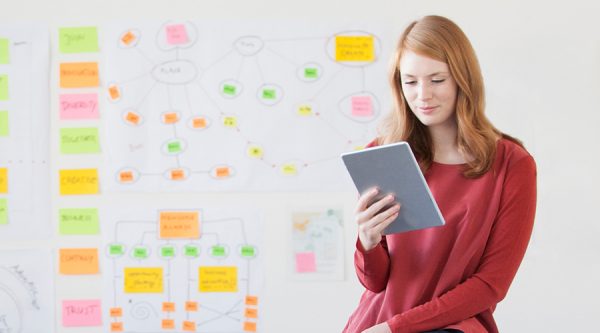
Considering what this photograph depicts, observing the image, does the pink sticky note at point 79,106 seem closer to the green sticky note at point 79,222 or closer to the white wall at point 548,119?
the green sticky note at point 79,222

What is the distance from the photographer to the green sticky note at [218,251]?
8.09 ft

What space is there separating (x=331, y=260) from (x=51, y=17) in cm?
129

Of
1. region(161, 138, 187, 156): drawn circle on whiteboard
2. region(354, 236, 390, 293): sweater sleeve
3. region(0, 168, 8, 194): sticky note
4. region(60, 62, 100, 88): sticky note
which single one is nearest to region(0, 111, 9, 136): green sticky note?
region(0, 168, 8, 194): sticky note

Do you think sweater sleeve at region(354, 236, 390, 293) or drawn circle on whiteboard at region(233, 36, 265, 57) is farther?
drawn circle on whiteboard at region(233, 36, 265, 57)

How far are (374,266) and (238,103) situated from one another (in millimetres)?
1166

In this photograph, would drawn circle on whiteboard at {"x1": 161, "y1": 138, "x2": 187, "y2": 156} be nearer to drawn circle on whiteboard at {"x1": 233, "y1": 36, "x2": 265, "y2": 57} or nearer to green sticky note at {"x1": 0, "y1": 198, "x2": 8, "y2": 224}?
drawn circle on whiteboard at {"x1": 233, "y1": 36, "x2": 265, "y2": 57}

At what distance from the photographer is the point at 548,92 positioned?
237 cm

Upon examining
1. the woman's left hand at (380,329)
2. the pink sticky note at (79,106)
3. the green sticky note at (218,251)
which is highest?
the pink sticky note at (79,106)

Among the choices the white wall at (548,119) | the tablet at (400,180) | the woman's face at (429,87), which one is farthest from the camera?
the white wall at (548,119)

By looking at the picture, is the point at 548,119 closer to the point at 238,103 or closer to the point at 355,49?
the point at 355,49

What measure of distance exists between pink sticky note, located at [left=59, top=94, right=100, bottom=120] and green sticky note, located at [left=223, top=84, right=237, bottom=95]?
450 millimetres

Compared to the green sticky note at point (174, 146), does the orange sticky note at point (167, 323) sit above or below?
below

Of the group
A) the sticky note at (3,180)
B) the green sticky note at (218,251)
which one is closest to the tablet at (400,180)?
the green sticky note at (218,251)

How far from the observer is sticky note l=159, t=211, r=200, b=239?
2.47 metres
